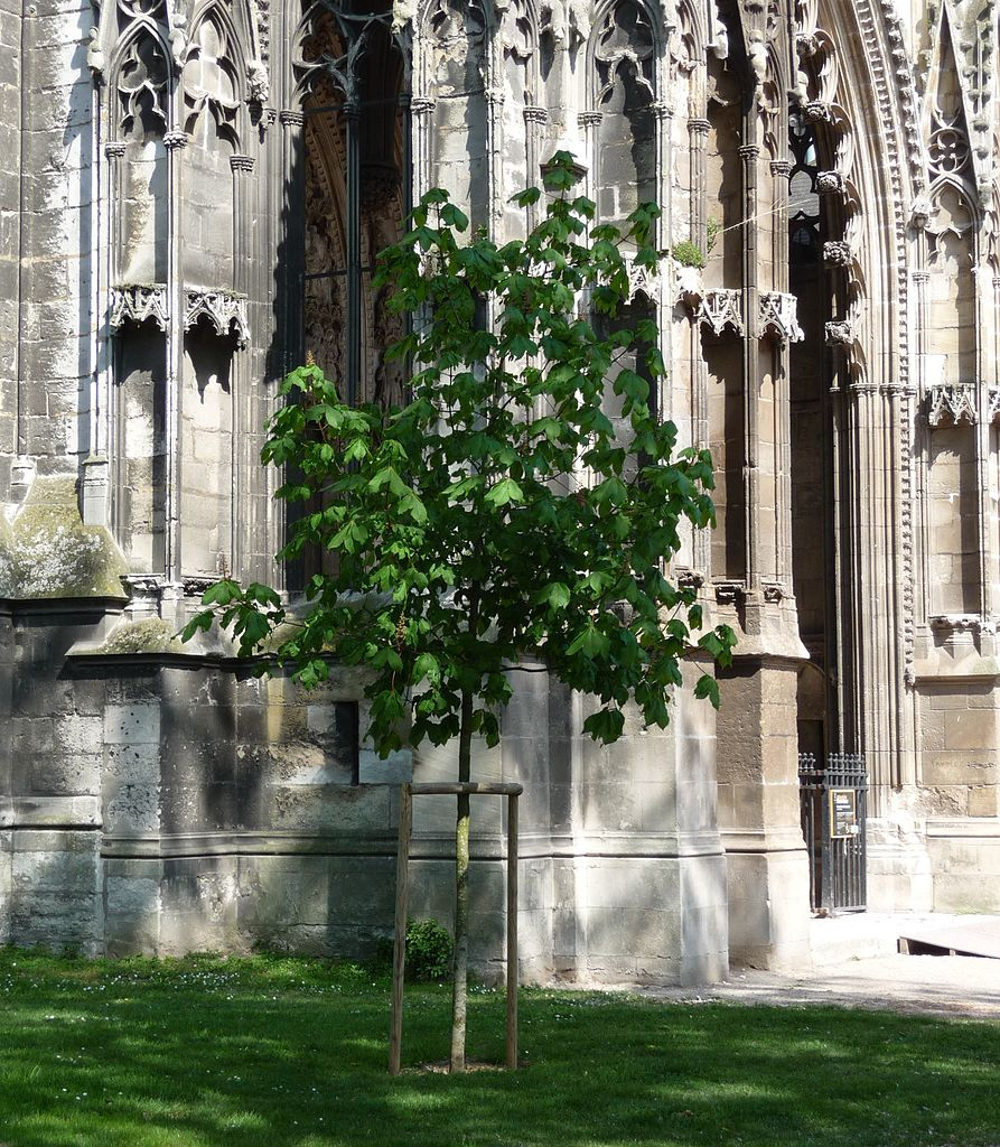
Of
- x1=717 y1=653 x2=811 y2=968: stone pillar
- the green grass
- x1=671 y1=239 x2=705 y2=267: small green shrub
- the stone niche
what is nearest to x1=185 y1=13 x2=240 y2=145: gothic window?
x1=671 y1=239 x2=705 y2=267: small green shrub

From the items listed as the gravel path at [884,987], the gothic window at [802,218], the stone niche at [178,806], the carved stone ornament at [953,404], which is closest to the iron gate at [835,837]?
the gravel path at [884,987]

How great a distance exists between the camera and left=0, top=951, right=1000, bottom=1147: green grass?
984 centimetres

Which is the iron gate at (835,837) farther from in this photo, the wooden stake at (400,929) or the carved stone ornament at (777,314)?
the wooden stake at (400,929)

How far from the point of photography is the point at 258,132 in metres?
18.3

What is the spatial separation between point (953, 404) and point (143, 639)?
11.6m

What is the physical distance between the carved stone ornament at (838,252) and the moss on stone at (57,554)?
1075 cm

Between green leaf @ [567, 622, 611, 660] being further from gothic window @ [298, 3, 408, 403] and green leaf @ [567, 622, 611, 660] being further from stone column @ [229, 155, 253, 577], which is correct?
gothic window @ [298, 3, 408, 403]

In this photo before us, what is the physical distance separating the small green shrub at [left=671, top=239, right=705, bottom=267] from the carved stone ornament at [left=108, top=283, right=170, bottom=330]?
4.34 metres

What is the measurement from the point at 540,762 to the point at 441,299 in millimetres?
6028

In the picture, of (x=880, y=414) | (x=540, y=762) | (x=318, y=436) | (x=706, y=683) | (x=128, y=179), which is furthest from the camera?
(x=880, y=414)

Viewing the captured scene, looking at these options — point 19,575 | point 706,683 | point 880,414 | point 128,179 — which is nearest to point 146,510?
point 19,575

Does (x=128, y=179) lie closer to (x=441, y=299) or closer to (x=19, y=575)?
(x=19, y=575)

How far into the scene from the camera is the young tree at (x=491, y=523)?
34.8 feet

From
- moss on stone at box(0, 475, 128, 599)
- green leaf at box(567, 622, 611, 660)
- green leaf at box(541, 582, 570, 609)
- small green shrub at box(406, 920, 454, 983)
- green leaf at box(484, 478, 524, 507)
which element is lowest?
small green shrub at box(406, 920, 454, 983)
